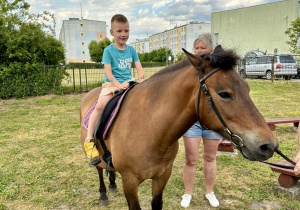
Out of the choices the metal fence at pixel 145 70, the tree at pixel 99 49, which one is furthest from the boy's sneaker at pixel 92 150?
the tree at pixel 99 49

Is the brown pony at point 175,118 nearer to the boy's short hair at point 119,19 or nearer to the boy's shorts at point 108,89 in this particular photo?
the boy's shorts at point 108,89

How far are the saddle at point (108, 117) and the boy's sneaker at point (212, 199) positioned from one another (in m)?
1.68

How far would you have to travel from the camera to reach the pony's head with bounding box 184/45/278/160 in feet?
4.98

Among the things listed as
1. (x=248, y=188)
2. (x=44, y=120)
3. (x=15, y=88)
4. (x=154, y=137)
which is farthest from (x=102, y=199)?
(x=15, y=88)

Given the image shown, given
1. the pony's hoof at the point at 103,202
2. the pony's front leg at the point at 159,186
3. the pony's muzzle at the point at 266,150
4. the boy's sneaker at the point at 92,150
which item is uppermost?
the pony's muzzle at the point at 266,150

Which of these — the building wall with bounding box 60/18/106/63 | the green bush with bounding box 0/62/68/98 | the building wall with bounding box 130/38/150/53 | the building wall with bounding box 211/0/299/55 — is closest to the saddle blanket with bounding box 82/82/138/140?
the green bush with bounding box 0/62/68/98

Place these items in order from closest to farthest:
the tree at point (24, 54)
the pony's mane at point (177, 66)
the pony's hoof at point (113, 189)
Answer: the pony's mane at point (177, 66), the pony's hoof at point (113, 189), the tree at point (24, 54)

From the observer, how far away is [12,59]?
466 inches

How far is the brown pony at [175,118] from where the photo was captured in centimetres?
157

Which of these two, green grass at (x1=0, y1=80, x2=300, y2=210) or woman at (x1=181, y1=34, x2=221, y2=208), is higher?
woman at (x1=181, y1=34, x2=221, y2=208)

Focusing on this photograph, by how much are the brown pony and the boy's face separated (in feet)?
2.70

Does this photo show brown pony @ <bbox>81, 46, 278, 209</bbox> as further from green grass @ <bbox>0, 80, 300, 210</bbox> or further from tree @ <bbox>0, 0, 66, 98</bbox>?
tree @ <bbox>0, 0, 66, 98</bbox>

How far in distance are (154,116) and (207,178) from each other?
186 centimetres

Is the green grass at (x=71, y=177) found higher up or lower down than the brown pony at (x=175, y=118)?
lower down
